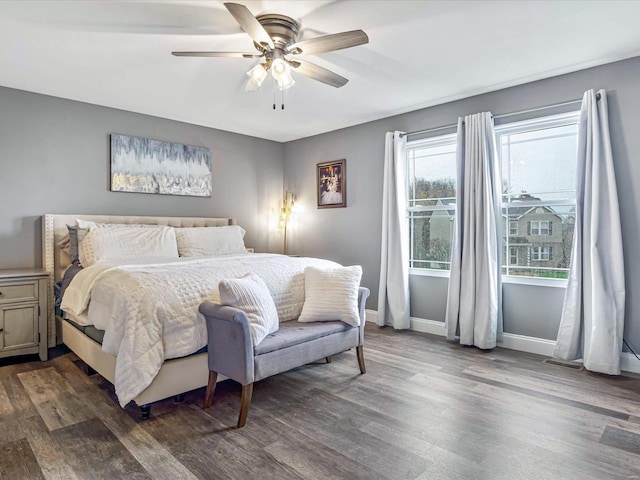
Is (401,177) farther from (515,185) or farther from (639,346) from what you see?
(639,346)

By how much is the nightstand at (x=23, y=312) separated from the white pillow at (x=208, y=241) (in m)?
1.24

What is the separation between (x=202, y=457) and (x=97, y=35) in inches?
110

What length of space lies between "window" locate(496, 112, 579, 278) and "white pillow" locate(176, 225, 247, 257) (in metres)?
2.93

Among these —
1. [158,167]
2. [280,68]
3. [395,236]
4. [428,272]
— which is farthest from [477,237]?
[158,167]

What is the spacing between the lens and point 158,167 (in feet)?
15.2

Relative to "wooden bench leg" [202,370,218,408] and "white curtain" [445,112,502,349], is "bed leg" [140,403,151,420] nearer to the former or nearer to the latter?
"wooden bench leg" [202,370,218,408]

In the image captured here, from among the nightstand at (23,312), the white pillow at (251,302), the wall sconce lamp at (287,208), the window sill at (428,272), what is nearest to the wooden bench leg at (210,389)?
the white pillow at (251,302)

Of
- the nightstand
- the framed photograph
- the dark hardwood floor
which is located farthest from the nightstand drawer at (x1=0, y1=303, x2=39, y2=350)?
the framed photograph

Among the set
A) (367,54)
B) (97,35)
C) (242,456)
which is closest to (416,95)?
(367,54)

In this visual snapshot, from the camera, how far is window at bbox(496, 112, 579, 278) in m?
3.52

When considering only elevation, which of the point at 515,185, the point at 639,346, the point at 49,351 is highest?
the point at 515,185

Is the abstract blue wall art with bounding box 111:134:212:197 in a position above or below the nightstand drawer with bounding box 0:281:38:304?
above

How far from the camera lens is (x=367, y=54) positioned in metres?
3.04

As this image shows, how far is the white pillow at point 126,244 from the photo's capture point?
135 inches
